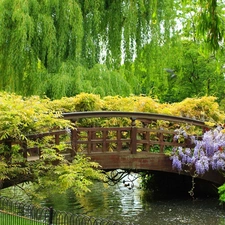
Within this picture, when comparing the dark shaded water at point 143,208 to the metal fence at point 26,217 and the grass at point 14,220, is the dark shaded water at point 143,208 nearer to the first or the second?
the metal fence at point 26,217

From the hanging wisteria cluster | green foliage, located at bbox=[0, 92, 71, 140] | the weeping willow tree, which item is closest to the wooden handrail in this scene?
the hanging wisteria cluster

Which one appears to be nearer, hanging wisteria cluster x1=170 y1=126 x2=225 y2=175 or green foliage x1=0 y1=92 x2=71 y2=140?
green foliage x1=0 y1=92 x2=71 y2=140

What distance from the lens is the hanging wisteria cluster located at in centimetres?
1144

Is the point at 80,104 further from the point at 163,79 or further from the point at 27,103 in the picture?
the point at 163,79

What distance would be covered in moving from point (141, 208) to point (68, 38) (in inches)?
263

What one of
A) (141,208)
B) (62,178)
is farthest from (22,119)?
(141,208)

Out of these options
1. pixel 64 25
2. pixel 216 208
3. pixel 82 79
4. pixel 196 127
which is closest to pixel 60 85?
pixel 82 79

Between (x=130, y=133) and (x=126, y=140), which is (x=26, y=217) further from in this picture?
(x=130, y=133)

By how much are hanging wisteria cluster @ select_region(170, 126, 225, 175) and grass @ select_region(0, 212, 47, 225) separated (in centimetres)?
552

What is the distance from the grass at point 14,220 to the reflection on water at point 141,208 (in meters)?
3.74

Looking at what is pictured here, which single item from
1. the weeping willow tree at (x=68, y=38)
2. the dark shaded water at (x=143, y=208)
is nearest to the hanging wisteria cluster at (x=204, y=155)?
the dark shaded water at (x=143, y=208)

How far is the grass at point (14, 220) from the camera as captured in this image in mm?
6274

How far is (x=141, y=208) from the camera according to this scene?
11.4 m

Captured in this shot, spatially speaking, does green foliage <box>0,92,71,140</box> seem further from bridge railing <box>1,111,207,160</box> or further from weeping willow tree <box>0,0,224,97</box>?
weeping willow tree <box>0,0,224,97</box>
